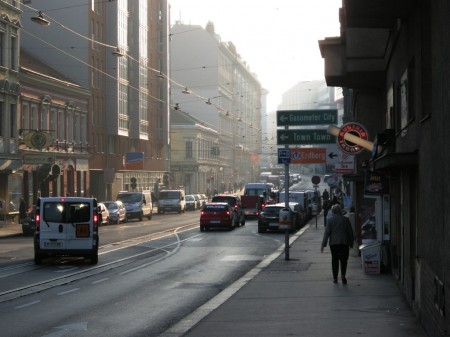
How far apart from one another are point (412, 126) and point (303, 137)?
11.2 metres

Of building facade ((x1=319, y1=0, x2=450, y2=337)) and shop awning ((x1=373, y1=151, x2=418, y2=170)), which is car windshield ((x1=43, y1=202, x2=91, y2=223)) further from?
shop awning ((x1=373, y1=151, x2=418, y2=170))

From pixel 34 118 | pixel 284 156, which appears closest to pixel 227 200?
pixel 34 118

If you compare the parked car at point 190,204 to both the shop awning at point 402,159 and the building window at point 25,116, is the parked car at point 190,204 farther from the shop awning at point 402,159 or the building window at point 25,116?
the shop awning at point 402,159

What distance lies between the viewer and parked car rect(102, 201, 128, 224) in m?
55.8

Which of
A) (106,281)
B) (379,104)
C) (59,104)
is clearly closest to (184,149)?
(59,104)

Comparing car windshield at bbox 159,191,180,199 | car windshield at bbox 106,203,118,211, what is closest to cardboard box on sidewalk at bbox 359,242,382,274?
car windshield at bbox 106,203,118,211

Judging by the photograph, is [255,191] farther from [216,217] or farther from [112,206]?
[216,217]

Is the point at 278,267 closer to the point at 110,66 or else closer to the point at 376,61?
the point at 376,61

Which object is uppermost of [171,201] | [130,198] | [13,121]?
[13,121]

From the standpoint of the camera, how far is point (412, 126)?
47.5 feet

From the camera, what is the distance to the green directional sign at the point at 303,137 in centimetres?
2547

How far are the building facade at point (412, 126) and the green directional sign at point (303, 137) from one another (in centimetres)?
152

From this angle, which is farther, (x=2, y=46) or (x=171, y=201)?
(x=171, y=201)

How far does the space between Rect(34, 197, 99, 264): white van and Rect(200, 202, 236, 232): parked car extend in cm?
2055
